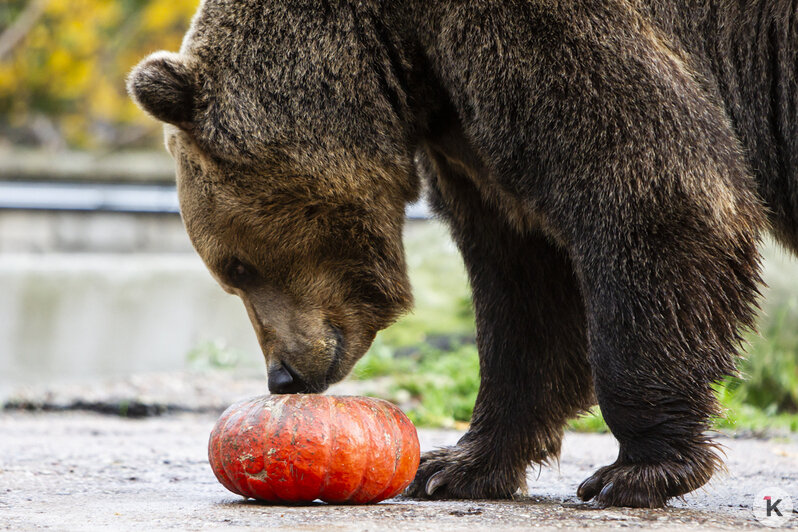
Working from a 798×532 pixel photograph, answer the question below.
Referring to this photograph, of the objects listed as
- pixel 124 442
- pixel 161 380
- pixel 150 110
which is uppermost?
pixel 150 110

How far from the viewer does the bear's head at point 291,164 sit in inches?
127

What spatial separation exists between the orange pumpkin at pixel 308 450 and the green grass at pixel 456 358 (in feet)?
4.32

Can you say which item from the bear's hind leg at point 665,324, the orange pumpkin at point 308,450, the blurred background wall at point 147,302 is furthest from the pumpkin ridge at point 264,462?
the blurred background wall at point 147,302

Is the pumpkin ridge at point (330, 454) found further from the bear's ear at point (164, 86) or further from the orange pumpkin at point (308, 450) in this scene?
the bear's ear at point (164, 86)

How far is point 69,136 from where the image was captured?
55.3 feet

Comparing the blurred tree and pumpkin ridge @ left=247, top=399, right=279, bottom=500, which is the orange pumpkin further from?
the blurred tree

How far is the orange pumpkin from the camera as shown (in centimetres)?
284

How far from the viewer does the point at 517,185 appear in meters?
3.03

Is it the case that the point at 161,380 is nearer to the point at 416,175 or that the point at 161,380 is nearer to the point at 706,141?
the point at 416,175

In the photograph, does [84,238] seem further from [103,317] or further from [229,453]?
[229,453]

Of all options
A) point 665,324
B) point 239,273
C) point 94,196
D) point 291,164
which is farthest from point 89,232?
point 665,324

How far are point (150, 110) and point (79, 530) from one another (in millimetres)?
1400

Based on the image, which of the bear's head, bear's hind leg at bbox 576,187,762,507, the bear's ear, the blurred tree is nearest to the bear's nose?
the bear's head

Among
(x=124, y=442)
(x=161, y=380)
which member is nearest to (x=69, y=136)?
(x=161, y=380)
